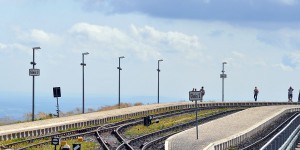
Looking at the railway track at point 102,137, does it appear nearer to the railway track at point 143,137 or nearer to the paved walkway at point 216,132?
the railway track at point 143,137

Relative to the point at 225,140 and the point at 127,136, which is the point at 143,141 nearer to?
the point at 127,136

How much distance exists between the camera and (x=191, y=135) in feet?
162

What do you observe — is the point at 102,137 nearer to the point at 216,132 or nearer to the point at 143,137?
the point at 143,137

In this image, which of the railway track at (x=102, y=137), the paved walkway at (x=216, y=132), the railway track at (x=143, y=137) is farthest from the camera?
the railway track at (x=143, y=137)

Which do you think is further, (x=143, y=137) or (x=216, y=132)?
(x=216, y=132)

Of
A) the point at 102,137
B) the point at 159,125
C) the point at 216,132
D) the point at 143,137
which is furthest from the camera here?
the point at 159,125

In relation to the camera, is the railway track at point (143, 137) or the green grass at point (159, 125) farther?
the green grass at point (159, 125)

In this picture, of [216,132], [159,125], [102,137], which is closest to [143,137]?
[102,137]

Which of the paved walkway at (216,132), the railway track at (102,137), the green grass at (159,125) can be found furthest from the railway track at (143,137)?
the paved walkway at (216,132)

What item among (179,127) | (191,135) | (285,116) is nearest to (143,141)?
(191,135)

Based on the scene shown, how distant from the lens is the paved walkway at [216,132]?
139 feet

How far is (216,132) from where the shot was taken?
5181 centimetres

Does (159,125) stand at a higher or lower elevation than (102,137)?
higher

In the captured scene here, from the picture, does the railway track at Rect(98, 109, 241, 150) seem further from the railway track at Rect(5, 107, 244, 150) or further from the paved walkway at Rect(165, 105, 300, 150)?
the paved walkway at Rect(165, 105, 300, 150)
